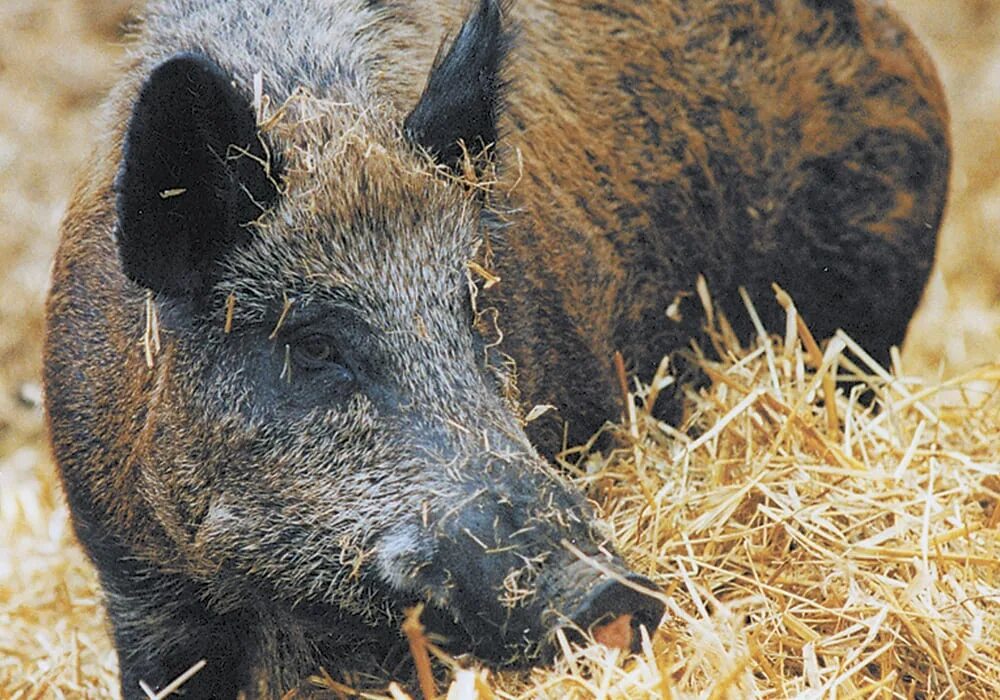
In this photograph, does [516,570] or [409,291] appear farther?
[409,291]

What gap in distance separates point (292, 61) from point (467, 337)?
2.73 ft

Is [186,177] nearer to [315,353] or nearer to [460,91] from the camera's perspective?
[315,353]

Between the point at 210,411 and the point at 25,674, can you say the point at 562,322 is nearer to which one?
the point at 210,411

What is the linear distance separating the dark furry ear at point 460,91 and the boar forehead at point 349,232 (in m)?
0.09

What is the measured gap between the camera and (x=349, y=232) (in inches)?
128

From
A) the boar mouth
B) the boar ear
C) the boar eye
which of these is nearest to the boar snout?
the boar mouth

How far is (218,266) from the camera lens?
3.28 meters

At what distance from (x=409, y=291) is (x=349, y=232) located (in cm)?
18

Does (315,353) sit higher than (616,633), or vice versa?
(315,353)

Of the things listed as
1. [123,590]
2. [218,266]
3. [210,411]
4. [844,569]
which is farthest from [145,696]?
[844,569]

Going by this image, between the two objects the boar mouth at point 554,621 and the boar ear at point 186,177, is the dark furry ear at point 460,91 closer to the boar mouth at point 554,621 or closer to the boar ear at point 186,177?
the boar ear at point 186,177

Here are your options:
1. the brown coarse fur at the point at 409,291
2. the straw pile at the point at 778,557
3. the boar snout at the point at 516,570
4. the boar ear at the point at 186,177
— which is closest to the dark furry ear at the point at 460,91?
the brown coarse fur at the point at 409,291

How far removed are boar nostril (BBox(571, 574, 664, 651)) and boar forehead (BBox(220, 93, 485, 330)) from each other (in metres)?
0.75

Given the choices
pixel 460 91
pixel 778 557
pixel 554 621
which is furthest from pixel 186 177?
pixel 778 557
